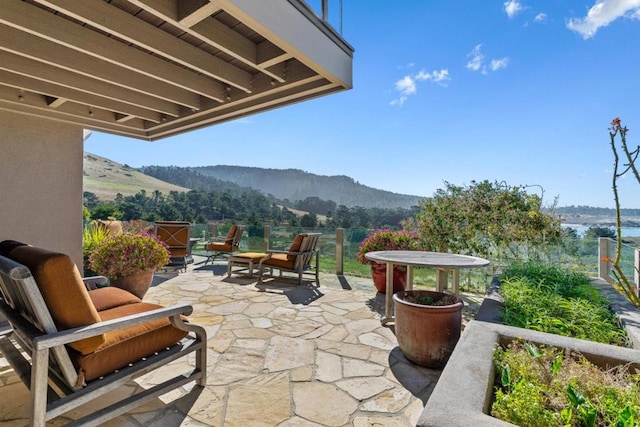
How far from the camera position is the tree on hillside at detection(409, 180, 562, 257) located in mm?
4703

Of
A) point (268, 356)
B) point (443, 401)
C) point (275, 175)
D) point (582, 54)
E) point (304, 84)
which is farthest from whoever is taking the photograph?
point (275, 175)

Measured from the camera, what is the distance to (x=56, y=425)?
1.80 metres

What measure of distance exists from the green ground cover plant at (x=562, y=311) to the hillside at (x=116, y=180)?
31.2 metres

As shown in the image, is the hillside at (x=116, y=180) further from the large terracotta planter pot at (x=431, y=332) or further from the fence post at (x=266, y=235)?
the large terracotta planter pot at (x=431, y=332)

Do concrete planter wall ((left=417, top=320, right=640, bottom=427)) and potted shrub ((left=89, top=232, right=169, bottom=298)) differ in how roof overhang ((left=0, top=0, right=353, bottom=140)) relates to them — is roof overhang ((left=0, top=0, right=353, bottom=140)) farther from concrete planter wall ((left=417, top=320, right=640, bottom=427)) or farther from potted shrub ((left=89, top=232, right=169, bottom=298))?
concrete planter wall ((left=417, top=320, right=640, bottom=427))

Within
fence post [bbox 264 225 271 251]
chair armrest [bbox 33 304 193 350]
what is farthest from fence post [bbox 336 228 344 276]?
chair armrest [bbox 33 304 193 350]

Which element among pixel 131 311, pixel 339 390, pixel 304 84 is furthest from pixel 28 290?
pixel 304 84

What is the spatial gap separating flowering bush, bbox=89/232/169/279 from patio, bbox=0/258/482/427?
1.90 ft

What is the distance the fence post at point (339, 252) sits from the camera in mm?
6398

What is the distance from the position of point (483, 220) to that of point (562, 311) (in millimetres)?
2968

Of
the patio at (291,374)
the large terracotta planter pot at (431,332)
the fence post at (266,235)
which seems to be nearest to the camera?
the patio at (291,374)

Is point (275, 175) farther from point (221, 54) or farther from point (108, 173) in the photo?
point (221, 54)

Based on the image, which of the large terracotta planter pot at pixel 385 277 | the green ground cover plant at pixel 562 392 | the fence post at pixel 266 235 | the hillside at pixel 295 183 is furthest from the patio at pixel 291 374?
the hillside at pixel 295 183

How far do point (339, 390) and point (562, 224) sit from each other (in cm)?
447
